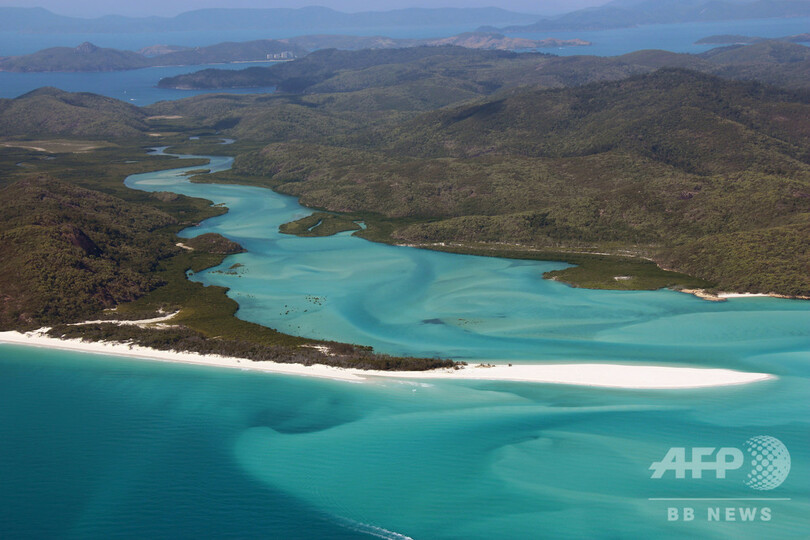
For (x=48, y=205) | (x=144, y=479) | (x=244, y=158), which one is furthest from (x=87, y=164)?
(x=144, y=479)

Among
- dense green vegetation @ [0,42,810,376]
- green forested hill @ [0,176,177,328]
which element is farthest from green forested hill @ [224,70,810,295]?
green forested hill @ [0,176,177,328]

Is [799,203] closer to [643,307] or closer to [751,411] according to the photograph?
[643,307]

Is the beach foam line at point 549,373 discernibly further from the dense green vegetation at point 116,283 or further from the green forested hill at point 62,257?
the green forested hill at point 62,257

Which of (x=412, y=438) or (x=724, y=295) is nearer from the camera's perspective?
(x=412, y=438)

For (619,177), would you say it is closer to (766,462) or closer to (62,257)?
(766,462)

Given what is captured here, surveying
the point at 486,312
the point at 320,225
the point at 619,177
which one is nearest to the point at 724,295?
the point at 486,312

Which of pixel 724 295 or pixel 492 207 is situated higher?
pixel 492 207
